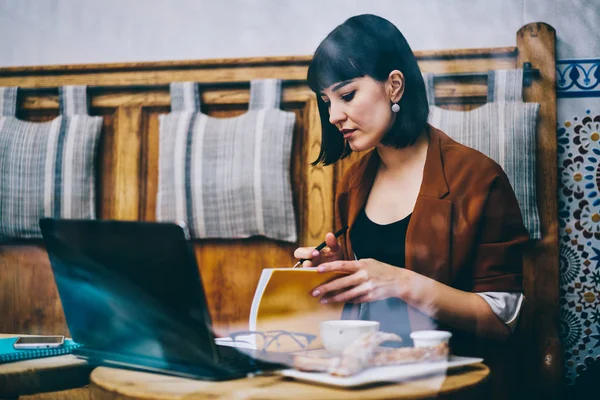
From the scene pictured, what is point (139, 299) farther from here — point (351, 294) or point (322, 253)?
point (322, 253)

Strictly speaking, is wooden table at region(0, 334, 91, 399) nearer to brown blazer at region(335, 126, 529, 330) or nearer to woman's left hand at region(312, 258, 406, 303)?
woman's left hand at region(312, 258, 406, 303)

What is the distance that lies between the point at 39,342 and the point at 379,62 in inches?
27.8

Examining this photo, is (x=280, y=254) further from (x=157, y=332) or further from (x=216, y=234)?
(x=157, y=332)

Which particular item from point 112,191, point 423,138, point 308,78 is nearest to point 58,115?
point 112,191

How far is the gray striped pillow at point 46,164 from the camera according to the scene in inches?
44.7

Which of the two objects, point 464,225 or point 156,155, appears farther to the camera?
point 156,155

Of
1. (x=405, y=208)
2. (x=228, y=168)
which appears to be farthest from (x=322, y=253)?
(x=228, y=168)

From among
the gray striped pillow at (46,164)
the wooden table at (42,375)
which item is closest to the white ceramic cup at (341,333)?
the wooden table at (42,375)

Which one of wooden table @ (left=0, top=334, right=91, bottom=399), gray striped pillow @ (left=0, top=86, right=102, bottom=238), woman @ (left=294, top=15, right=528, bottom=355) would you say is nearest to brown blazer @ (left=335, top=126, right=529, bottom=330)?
woman @ (left=294, top=15, right=528, bottom=355)

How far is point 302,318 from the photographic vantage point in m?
0.73

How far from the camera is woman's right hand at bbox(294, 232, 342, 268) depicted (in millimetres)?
913

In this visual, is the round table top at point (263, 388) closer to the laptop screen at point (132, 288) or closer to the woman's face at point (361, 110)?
the laptop screen at point (132, 288)

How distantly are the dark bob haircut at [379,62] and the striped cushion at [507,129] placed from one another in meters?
0.03

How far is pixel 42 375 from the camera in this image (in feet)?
2.40
